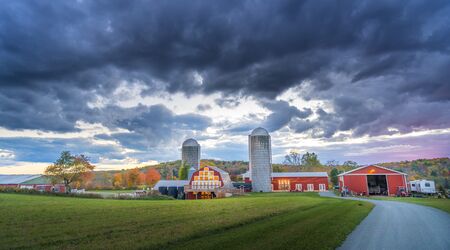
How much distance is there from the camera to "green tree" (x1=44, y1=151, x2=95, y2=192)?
61781mm

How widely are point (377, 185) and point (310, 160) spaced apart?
206ft

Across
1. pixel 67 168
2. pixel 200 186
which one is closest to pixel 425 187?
pixel 200 186

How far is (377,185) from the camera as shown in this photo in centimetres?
6062

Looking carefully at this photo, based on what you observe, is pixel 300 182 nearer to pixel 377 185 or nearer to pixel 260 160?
pixel 260 160

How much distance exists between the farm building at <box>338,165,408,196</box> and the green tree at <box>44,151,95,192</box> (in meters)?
55.6

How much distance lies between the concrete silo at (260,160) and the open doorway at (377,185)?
2181cm

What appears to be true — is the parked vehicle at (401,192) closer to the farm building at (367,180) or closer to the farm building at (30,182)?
the farm building at (367,180)

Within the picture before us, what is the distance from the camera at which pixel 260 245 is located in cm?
1058

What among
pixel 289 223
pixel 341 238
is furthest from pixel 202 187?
pixel 341 238

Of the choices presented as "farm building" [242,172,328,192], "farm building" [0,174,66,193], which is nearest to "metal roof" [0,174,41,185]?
"farm building" [0,174,66,193]

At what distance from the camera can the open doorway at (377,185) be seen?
5819 centimetres

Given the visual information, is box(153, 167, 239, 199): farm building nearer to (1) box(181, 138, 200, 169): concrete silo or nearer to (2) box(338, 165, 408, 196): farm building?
(1) box(181, 138, 200, 169): concrete silo

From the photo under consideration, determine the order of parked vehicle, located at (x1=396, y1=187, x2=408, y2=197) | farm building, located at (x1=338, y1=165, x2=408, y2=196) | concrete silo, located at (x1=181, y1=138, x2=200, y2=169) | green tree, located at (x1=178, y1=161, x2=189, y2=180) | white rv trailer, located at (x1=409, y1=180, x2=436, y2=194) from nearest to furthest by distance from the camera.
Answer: parked vehicle, located at (x1=396, y1=187, x2=408, y2=197), farm building, located at (x1=338, y1=165, x2=408, y2=196), white rv trailer, located at (x1=409, y1=180, x2=436, y2=194), green tree, located at (x1=178, y1=161, x2=189, y2=180), concrete silo, located at (x1=181, y1=138, x2=200, y2=169)

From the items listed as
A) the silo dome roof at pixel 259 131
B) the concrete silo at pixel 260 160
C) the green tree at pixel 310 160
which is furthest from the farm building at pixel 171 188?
the green tree at pixel 310 160
